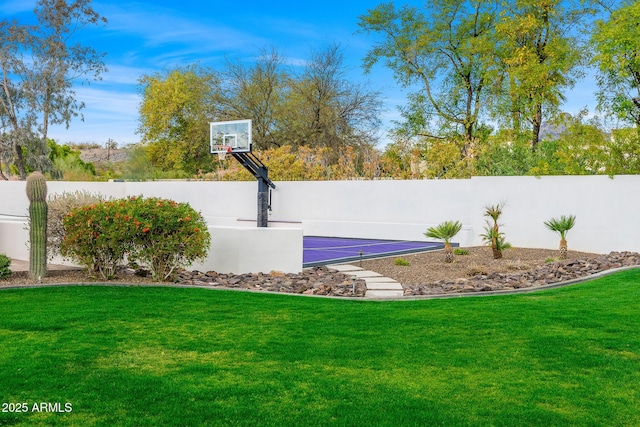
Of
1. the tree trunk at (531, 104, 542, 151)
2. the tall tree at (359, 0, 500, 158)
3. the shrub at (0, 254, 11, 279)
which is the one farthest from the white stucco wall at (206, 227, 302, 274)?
the tall tree at (359, 0, 500, 158)

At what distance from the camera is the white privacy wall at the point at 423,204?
628 inches

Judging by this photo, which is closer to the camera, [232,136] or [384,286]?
[384,286]

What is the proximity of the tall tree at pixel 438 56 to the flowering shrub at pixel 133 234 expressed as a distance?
2143cm

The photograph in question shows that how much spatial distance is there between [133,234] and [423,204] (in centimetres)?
1272

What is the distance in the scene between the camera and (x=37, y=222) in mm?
10102

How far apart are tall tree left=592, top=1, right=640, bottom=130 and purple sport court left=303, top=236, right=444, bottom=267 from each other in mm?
6232

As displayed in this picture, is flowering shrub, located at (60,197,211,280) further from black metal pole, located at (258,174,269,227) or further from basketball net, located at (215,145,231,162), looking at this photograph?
black metal pole, located at (258,174,269,227)

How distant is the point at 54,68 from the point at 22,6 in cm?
432

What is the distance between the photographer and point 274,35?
3969 centimetres

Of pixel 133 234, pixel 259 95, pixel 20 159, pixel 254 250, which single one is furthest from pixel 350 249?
pixel 20 159

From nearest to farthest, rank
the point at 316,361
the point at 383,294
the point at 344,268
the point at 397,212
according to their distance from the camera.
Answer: the point at 316,361, the point at 383,294, the point at 344,268, the point at 397,212

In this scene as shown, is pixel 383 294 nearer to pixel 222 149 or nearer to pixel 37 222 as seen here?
pixel 37 222

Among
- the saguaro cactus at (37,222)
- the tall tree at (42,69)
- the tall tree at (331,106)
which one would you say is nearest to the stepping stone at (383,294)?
the saguaro cactus at (37,222)

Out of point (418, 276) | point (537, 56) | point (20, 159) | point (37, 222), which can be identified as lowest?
point (418, 276)
